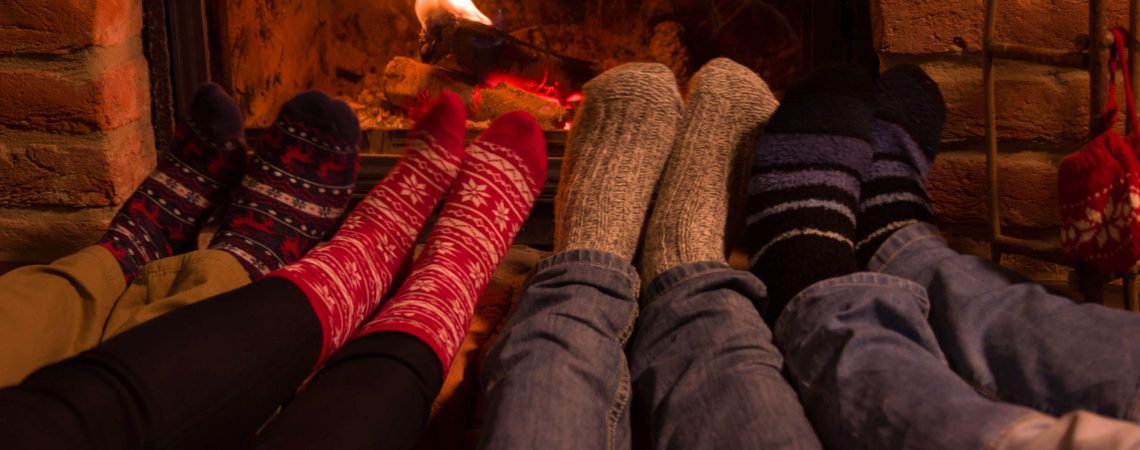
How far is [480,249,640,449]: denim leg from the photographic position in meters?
0.51

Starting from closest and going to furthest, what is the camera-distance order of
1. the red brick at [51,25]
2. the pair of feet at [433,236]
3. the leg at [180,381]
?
the leg at [180,381]
the pair of feet at [433,236]
the red brick at [51,25]

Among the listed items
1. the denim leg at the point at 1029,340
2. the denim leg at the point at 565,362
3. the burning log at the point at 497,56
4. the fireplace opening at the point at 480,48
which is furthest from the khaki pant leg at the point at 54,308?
the denim leg at the point at 1029,340

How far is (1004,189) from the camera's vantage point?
3.14 feet

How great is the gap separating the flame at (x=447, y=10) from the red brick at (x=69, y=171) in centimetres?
39

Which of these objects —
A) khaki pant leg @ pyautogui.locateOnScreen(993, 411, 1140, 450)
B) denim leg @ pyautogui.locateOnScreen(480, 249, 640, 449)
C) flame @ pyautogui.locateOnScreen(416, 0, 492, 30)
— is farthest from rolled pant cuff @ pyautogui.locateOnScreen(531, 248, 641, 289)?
flame @ pyautogui.locateOnScreen(416, 0, 492, 30)

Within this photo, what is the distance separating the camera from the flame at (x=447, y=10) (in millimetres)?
1139

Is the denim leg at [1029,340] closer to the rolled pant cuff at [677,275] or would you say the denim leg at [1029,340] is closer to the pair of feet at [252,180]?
the rolled pant cuff at [677,275]

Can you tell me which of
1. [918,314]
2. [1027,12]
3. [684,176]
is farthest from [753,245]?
[1027,12]

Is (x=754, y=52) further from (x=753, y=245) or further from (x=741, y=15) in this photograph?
(x=753, y=245)

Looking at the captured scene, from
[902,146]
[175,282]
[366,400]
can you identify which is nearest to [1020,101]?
[902,146]

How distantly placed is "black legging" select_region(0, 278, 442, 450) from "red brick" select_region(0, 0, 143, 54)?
18.8 inches

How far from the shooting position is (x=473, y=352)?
2.87 feet

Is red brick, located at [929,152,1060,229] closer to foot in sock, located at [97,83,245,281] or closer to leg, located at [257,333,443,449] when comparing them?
leg, located at [257,333,443,449]

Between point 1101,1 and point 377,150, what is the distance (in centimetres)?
82
